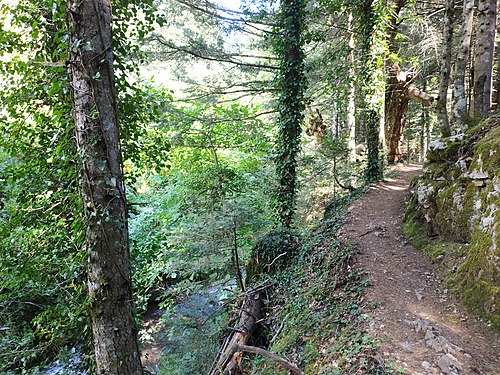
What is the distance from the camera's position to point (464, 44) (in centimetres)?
637

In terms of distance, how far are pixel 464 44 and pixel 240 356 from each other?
25.2 feet

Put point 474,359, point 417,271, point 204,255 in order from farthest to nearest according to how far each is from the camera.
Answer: point 204,255 < point 417,271 < point 474,359

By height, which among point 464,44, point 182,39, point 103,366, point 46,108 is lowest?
point 103,366

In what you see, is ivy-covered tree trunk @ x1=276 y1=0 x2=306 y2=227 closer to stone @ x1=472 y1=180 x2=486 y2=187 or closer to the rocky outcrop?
the rocky outcrop

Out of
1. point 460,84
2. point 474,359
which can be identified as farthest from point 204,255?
point 460,84

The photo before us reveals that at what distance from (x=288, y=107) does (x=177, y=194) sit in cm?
396

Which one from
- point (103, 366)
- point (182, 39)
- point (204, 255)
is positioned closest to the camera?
point (103, 366)

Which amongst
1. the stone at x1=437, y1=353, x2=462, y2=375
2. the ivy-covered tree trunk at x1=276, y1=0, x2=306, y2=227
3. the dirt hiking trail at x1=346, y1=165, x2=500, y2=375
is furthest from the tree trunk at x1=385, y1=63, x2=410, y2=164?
the stone at x1=437, y1=353, x2=462, y2=375

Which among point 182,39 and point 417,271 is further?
point 182,39

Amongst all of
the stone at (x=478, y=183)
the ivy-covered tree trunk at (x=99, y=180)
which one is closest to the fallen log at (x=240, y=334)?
the ivy-covered tree trunk at (x=99, y=180)

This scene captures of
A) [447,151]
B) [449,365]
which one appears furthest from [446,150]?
[449,365]

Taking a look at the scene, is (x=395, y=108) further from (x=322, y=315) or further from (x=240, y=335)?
(x=240, y=335)

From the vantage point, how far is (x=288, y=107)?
8.16 metres

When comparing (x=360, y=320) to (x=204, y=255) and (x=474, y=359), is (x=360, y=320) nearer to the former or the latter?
(x=474, y=359)
